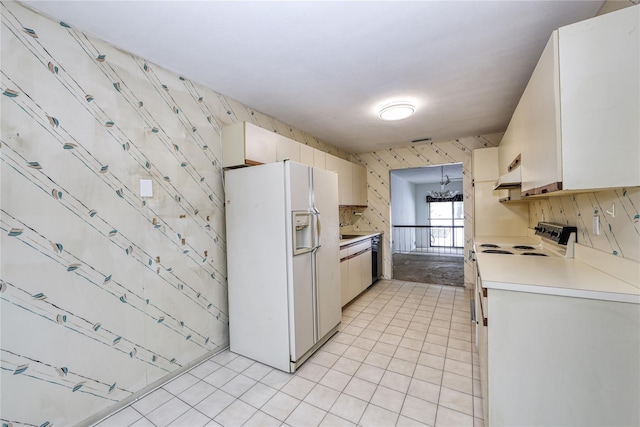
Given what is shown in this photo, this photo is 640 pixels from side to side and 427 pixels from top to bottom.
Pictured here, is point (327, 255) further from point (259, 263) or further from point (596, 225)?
point (596, 225)

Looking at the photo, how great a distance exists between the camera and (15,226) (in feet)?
4.48

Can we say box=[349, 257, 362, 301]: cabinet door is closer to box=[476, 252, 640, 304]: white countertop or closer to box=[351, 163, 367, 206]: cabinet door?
box=[351, 163, 367, 206]: cabinet door

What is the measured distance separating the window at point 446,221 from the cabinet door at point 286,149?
7127mm

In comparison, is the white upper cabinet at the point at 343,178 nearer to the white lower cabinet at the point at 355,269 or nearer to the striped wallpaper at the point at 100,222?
the white lower cabinet at the point at 355,269

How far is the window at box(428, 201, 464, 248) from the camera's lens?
Result: 908cm

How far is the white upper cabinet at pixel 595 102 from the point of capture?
1.08 metres

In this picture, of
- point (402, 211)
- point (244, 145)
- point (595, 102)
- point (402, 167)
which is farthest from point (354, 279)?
point (402, 211)

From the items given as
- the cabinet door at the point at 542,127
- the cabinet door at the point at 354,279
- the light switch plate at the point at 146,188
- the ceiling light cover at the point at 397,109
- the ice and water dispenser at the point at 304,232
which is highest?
the ceiling light cover at the point at 397,109

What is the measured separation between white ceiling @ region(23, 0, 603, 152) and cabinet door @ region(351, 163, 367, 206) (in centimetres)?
173

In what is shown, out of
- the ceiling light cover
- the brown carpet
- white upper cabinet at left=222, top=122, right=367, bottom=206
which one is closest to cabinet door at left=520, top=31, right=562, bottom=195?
the ceiling light cover

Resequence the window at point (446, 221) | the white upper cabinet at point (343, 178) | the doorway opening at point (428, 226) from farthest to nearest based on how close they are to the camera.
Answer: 1. the window at point (446, 221)
2. the doorway opening at point (428, 226)
3. the white upper cabinet at point (343, 178)

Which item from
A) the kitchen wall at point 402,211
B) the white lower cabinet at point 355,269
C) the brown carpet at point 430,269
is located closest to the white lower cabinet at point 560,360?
the white lower cabinet at point 355,269

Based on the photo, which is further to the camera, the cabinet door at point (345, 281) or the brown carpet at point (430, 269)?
the brown carpet at point (430, 269)

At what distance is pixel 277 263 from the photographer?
85.0 inches
